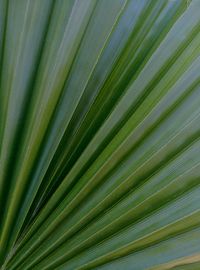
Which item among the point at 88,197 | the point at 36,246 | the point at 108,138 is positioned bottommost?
the point at 36,246

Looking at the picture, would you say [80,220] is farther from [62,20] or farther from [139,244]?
[62,20]

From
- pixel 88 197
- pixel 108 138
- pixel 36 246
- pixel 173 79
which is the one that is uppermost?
pixel 173 79

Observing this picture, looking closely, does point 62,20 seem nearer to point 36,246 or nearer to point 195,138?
point 195,138

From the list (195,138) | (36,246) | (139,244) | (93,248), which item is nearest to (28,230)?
(36,246)

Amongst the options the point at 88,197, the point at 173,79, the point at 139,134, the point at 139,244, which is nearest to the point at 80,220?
the point at 88,197

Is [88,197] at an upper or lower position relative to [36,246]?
upper

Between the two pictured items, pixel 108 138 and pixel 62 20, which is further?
pixel 108 138
